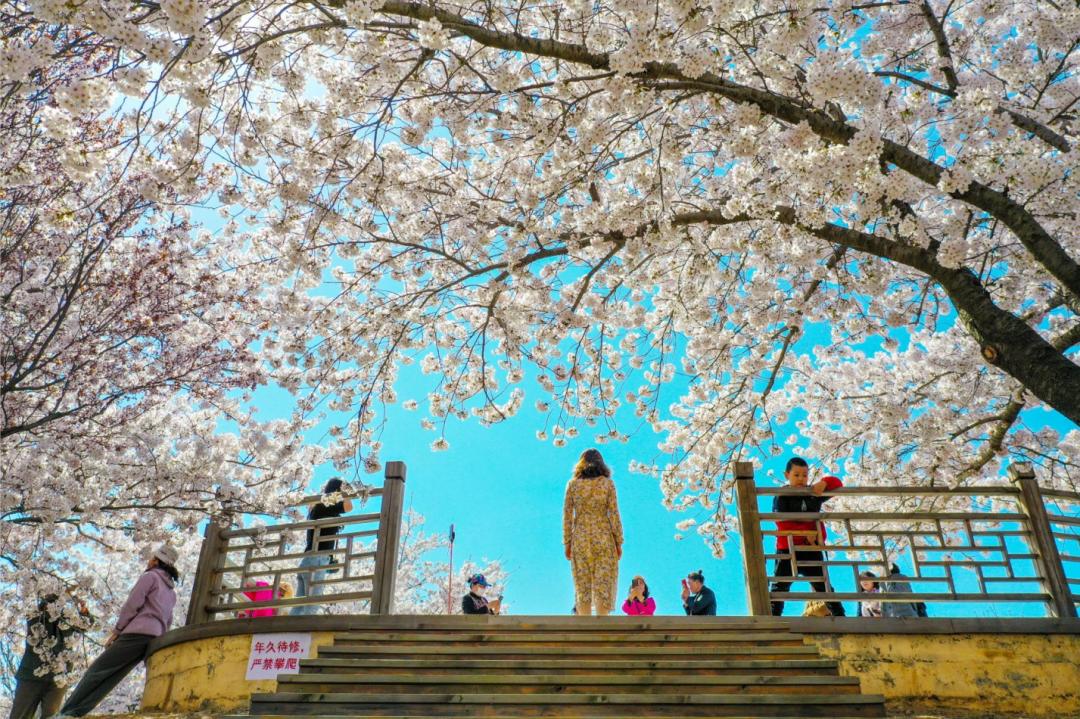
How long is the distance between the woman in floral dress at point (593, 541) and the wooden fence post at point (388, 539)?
1700 mm

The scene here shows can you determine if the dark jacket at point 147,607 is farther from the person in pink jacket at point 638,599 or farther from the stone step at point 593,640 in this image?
the person in pink jacket at point 638,599

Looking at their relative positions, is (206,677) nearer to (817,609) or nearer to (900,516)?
(817,609)

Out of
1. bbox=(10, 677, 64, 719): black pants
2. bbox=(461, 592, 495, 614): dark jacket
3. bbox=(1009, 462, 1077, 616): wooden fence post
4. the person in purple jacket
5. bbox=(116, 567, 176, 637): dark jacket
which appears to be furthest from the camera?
bbox=(461, 592, 495, 614): dark jacket

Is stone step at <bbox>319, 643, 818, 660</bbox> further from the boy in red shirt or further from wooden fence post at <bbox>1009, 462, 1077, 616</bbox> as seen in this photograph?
wooden fence post at <bbox>1009, 462, 1077, 616</bbox>

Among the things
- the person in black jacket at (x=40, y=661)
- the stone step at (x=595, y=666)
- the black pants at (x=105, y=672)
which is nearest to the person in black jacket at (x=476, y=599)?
the stone step at (x=595, y=666)

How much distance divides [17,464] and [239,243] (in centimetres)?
389

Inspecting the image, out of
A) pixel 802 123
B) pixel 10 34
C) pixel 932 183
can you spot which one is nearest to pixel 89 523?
pixel 10 34

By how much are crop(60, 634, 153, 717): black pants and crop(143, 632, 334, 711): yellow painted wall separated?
0.26 metres

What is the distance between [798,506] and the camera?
7.35 metres

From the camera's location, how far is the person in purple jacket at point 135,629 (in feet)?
20.7

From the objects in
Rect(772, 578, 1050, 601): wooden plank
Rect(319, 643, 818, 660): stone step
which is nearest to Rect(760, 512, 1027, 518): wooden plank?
Rect(772, 578, 1050, 601): wooden plank

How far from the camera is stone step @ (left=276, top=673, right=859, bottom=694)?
16.9ft

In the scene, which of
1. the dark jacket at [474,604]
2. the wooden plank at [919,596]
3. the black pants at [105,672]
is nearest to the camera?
the black pants at [105,672]

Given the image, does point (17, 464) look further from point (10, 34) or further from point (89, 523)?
point (10, 34)
